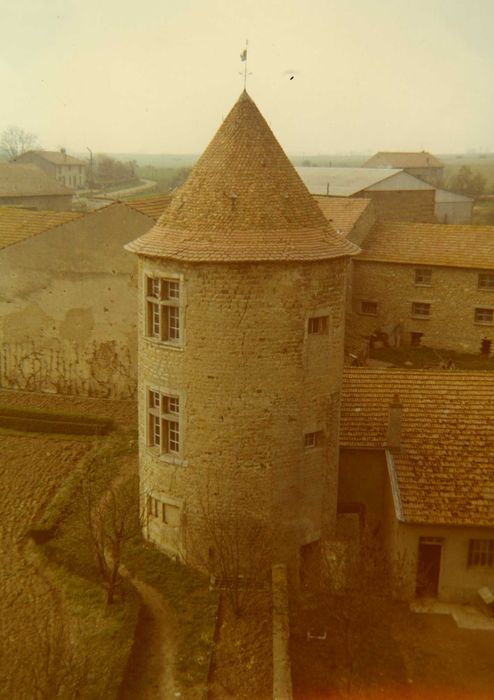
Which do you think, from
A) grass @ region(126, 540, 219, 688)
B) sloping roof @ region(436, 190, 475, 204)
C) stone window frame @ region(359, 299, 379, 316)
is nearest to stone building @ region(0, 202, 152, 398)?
grass @ region(126, 540, 219, 688)

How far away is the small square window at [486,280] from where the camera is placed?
47906 millimetres

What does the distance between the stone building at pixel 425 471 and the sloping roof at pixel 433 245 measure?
75.7 ft

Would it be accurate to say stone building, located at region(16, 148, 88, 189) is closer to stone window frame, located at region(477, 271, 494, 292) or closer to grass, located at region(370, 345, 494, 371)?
grass, located at region(370, 345, 494, 371)

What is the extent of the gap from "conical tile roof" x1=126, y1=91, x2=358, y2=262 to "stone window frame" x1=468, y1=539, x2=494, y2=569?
10131mm

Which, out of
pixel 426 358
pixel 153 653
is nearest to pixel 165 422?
pixel 153 653

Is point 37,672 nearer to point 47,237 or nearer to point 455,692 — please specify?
point 455,692

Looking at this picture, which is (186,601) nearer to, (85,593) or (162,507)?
(85,593)

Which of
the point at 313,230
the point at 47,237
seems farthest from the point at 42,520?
the point at 47,237

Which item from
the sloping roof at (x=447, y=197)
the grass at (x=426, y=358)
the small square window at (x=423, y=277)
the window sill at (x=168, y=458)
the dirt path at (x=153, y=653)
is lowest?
the dirt path at (x=153, y=653)

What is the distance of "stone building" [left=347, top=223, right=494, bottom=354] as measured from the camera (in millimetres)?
48375

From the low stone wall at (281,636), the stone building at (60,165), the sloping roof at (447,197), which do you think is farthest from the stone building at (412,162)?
the low stone wall at (281,636)

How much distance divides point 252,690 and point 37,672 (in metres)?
5.39

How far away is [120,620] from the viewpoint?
20.6 metres

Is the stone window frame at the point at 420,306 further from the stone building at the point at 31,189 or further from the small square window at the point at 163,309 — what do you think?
the stone building at the point at 31,189
